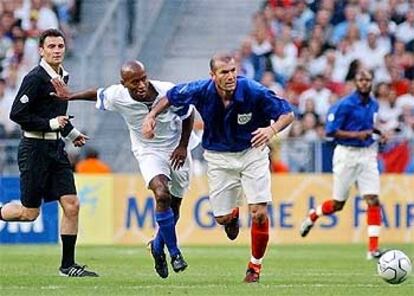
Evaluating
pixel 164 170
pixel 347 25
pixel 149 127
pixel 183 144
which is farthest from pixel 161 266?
pixel 347 25

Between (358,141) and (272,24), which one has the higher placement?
(272,24)

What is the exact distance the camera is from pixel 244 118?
13.8 meters

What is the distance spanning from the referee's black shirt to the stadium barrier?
30.5ft

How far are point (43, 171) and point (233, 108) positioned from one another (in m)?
2.24

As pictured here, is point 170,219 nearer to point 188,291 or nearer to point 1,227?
point 188,291

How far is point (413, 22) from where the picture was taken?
27.6 m

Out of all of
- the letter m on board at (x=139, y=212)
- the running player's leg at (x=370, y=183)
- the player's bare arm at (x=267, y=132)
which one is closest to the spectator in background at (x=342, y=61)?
the letter m on board at (x=139, y=212)

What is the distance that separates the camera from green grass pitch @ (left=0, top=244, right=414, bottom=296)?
13.1 metres

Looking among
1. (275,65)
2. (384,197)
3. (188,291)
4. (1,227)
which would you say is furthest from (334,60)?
(188,291)

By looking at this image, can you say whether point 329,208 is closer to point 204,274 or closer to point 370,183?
point 370,183

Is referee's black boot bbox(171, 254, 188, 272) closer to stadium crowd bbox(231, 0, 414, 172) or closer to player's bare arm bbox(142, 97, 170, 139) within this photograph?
player's bare arm bbox(142, 97, 170, 139)

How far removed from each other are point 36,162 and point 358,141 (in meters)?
6.20

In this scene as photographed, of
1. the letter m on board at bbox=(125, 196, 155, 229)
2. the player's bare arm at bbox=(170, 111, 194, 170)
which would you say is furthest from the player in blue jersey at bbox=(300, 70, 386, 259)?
the letter m on board at bbox=(125, 196, 155, 229)

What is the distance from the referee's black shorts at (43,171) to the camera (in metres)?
14.7
